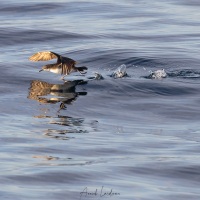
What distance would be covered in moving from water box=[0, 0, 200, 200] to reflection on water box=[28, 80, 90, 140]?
19mm

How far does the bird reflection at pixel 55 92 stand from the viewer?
619 inches

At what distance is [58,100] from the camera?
15.7 m

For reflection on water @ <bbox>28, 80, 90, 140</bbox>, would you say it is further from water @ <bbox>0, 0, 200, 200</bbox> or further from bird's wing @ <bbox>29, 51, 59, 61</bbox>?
bird's wing @ <bbox>29, 51, 59, 61</bbox>

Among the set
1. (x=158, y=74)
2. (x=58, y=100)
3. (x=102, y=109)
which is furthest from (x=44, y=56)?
(x=102, y=109)

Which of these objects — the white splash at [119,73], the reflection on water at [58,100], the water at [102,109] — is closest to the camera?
the water at [102,109]

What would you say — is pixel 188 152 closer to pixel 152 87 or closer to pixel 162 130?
pixel 162 130

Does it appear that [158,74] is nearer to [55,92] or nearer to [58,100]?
[55,92]

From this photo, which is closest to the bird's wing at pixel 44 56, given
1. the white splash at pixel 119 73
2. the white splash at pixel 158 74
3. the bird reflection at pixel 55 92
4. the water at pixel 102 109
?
the water at pixel 102 109

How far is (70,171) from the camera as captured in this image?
1074 centimetres

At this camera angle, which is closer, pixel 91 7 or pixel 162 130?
pixel 162 130

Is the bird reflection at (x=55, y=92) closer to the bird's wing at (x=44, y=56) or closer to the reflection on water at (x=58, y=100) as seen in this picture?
the reflection on water at (x=58, y=100)

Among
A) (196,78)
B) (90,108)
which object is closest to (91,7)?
(196,78)

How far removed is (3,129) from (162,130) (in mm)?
2525

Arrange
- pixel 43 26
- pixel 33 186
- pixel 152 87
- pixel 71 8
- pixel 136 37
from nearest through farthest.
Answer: pixel 33 186, pixel 152 87, pixel 136 37, pixel 43 26, pixel 71 8
